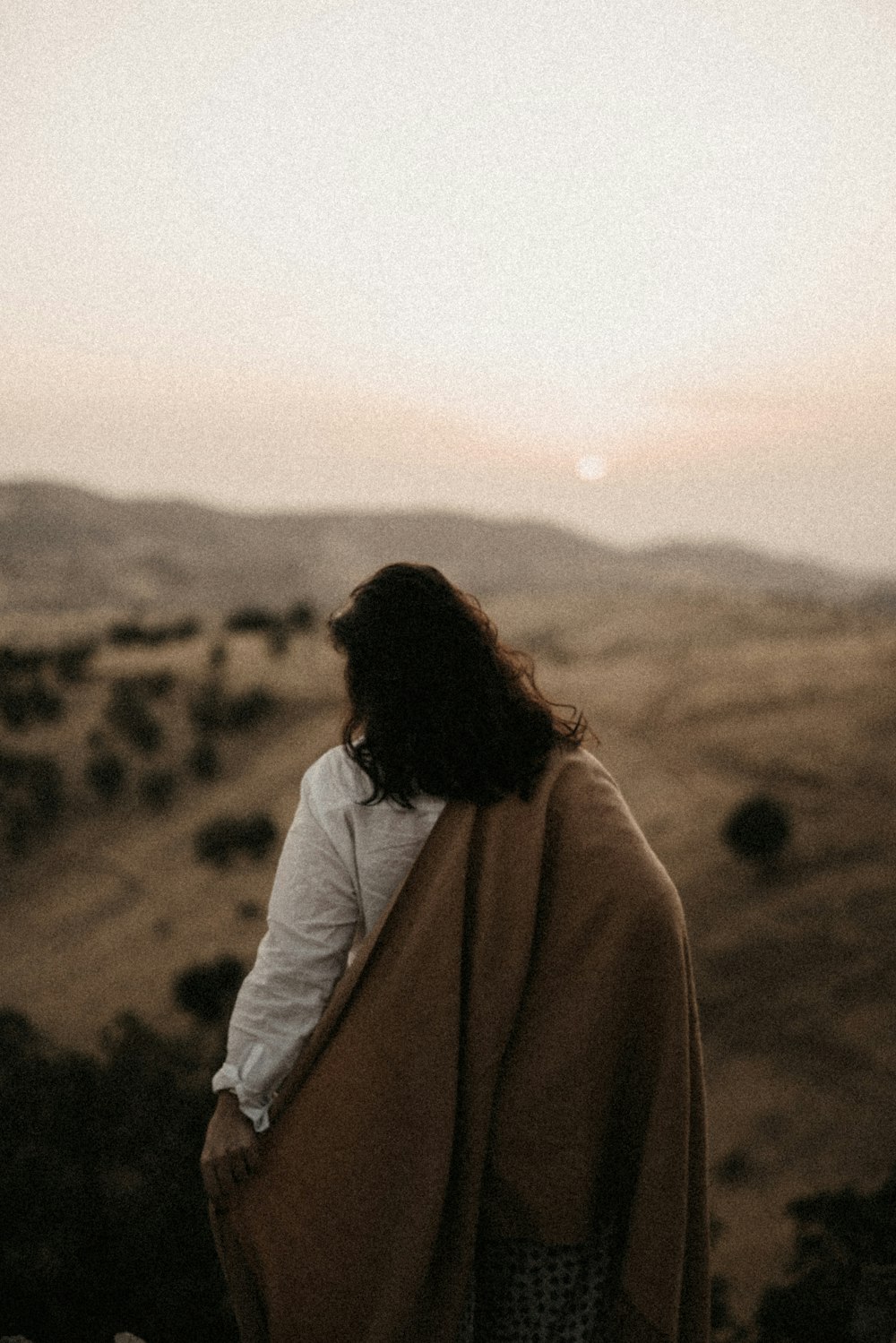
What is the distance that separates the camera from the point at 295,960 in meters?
1.74

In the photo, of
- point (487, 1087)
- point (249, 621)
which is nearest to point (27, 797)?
point (249, 621)

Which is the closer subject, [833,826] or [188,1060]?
[188,1060]

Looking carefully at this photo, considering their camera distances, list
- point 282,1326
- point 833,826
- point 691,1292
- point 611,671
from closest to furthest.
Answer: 1. point 282,1326
2. point 691,1292
3. point 833,826
4. point 611,671

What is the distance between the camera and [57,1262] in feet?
11.0

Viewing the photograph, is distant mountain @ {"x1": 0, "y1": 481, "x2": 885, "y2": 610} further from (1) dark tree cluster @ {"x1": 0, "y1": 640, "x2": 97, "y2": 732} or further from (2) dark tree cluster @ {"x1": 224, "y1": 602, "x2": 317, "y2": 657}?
(1) dark tree cluster @ {"x1": 0, "y1": 640, "x2": 97, "y2": 732}

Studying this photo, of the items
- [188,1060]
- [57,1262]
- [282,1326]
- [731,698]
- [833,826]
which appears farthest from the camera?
[731,698]

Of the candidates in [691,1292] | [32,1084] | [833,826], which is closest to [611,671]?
[833,826]

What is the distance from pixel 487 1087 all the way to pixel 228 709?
462 inches

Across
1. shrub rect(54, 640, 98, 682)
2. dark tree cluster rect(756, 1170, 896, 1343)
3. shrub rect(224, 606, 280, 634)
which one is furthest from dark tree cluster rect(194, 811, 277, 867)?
shrub rect(224, 606, 280, 634)

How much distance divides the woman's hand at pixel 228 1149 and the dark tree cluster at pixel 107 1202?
196 cm

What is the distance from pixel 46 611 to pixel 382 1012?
33314 mm

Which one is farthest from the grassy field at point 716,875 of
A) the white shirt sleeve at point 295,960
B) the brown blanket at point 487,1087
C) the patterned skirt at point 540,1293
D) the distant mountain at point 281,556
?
the distant mountain at point 281,556

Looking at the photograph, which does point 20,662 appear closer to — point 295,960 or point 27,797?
point 27,797

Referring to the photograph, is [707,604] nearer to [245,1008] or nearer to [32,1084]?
[32,1084]
